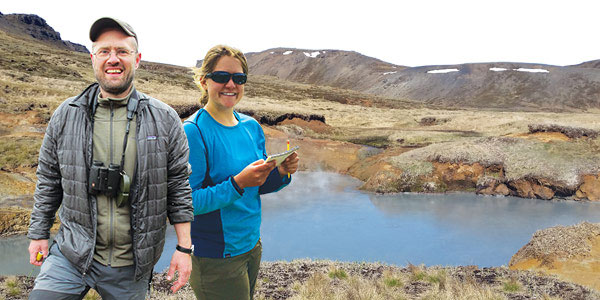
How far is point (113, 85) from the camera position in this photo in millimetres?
2197

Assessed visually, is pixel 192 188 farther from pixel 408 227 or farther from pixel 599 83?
pixel 599 83

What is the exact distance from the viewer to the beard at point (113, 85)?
2199mm

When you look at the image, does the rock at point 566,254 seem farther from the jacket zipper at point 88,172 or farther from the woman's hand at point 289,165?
the jacket zipper at point 88,172

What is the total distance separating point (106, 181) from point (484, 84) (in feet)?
436

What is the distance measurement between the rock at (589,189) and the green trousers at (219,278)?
17.1 metres

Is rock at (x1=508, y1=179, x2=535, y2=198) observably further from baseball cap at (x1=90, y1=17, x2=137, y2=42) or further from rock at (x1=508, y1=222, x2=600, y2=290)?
baseball cap at (x1=90, y1=17, x2=137, y2=42)

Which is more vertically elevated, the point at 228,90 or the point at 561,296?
the point at 228,90

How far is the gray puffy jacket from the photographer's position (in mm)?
2195

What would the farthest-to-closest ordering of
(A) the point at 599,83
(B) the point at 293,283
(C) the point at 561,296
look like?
(A) the point at 599,83 → (B) the point at 293,283 → (C) the point at 561,296

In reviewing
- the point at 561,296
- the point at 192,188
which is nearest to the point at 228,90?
the point at 192,188

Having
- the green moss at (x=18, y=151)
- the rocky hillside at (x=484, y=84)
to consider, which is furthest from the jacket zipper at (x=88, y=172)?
the rocky hillside at (x=484, y=84)

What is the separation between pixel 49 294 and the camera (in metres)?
2.10

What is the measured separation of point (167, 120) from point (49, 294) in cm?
101

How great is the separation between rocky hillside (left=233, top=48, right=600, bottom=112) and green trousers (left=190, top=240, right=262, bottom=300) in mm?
99107
